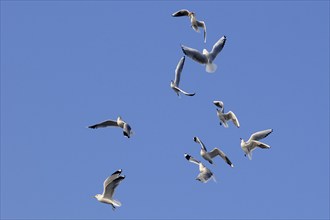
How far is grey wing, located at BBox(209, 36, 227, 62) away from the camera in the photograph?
34.6 metres

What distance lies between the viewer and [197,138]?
3656cm

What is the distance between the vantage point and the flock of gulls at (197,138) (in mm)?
34281

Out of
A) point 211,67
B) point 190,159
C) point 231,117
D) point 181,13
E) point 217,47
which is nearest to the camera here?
point 211,67

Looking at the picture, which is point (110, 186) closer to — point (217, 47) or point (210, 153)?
point (210, 153)

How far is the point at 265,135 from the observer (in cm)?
3644

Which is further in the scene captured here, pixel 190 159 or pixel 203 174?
pixel 190 159

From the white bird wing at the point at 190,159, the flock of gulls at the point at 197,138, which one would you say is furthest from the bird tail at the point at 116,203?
the white bird wing at the point at 190,159

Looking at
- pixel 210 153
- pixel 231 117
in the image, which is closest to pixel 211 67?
pixel 231 117

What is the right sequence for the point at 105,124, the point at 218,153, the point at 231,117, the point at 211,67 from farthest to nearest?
the point at 105,124 → the point at 218,153 → the point at 231,117 → the point at 211,67

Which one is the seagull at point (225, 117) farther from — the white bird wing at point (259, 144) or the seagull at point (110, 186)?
the seagull at point (110, 186)

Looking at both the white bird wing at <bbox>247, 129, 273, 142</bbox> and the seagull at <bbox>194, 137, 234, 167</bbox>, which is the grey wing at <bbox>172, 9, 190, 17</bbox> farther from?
the white bird wing at <bbox>247, 129, 273, 142</bbox>

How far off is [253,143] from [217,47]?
130 inches

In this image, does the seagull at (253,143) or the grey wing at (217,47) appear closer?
the grey wing at (217,47)

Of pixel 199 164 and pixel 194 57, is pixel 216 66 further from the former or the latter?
pixel 199 164
